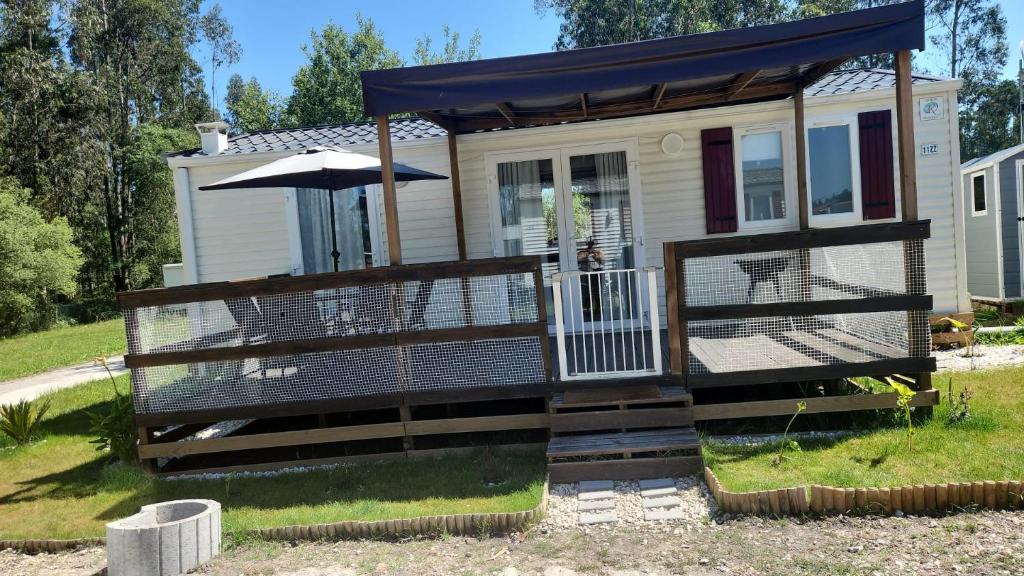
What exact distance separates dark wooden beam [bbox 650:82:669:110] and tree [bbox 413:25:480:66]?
25.4 metres

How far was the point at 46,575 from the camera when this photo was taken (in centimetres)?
358

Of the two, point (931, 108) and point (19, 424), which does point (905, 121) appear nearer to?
point (931, 108)

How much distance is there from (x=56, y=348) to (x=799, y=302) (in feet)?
45.6

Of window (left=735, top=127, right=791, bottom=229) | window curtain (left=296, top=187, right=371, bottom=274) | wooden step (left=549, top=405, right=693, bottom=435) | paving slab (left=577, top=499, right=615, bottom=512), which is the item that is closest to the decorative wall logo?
window (left=735, top=127, right=791, bottom=229)

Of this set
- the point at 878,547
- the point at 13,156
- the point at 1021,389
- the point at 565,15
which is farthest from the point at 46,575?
the point at 565,15

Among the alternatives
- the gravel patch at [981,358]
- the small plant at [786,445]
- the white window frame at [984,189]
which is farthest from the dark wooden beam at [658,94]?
the white window frame at [984,189]

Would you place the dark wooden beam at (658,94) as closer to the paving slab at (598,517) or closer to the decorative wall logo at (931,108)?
the decorative wall logo at (931,108)

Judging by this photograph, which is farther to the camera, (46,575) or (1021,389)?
(1021,389)

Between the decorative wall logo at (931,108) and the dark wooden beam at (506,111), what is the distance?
400 centimetres

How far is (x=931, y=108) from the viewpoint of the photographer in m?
6.96

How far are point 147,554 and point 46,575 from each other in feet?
2.28

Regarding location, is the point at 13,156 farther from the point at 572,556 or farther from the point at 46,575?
the point at 572,556

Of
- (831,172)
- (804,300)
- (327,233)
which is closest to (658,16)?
(831,172)

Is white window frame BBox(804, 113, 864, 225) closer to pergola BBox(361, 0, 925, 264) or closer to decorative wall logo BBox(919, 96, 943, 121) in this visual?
decorative wall logo BBox(919, 96, 943, 121)
